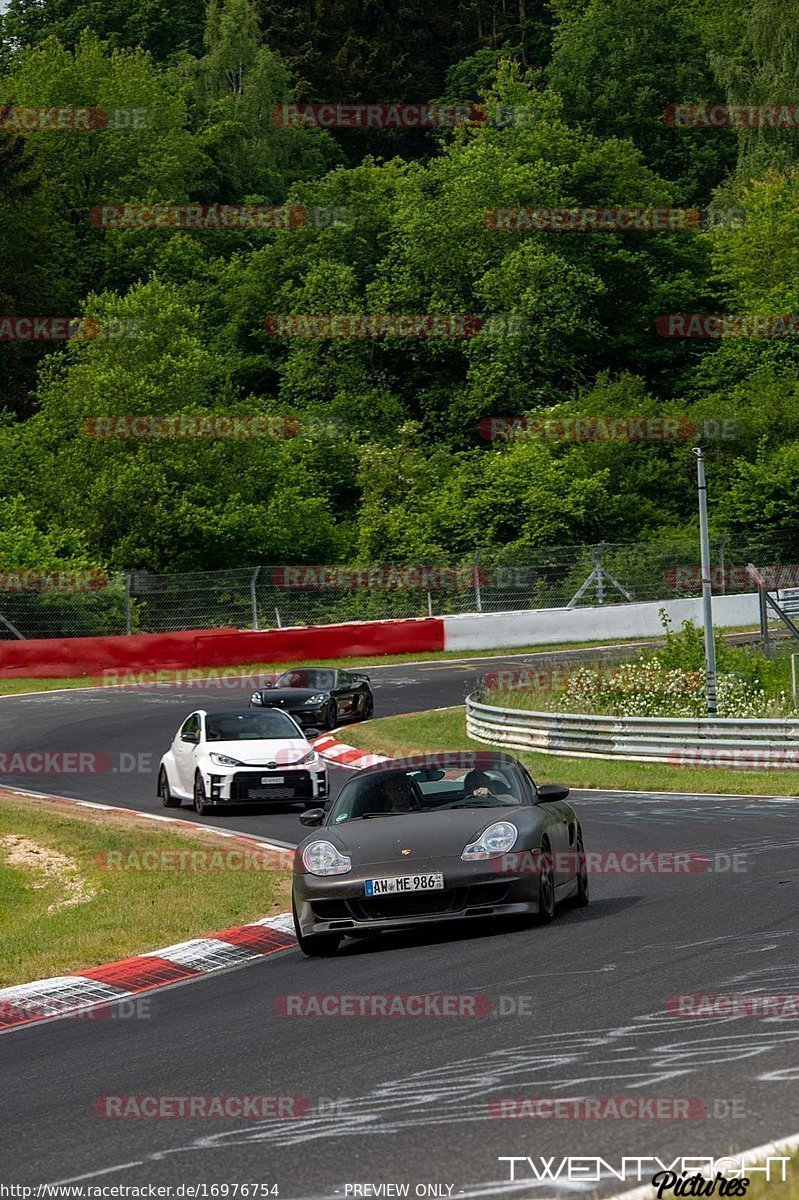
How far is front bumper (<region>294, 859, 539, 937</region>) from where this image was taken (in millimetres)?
11312

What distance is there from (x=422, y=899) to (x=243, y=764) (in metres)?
10.4

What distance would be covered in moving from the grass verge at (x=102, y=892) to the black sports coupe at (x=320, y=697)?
9452mm

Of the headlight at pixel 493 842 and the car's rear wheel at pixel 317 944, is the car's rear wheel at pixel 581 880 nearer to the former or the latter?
the headlight at pixel 493 842

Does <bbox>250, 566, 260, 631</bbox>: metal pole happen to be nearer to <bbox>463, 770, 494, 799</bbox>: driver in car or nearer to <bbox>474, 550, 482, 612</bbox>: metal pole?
<bbox>474, 550, 482, 612</bbox>: metal pole

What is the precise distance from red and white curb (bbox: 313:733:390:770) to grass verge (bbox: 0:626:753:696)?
10.8 m

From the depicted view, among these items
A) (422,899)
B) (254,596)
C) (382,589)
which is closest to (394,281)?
(382,589)

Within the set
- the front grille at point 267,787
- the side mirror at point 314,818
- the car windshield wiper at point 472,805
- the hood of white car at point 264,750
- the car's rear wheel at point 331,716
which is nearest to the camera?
the car windshield wiper at point 472,805

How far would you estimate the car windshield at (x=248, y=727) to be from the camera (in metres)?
22.1

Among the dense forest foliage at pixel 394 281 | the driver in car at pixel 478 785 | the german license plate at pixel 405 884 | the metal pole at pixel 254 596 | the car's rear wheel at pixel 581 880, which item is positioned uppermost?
the dense forest foliage at pixel 394 281

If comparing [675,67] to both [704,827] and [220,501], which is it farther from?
[704,827]

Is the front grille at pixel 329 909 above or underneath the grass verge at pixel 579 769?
above

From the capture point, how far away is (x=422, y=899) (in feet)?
37.2

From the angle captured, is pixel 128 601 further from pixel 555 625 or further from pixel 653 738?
pixel 653 738


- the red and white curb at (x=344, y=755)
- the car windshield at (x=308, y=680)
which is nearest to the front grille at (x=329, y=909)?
the red and white curb at (x=344, y=755)
